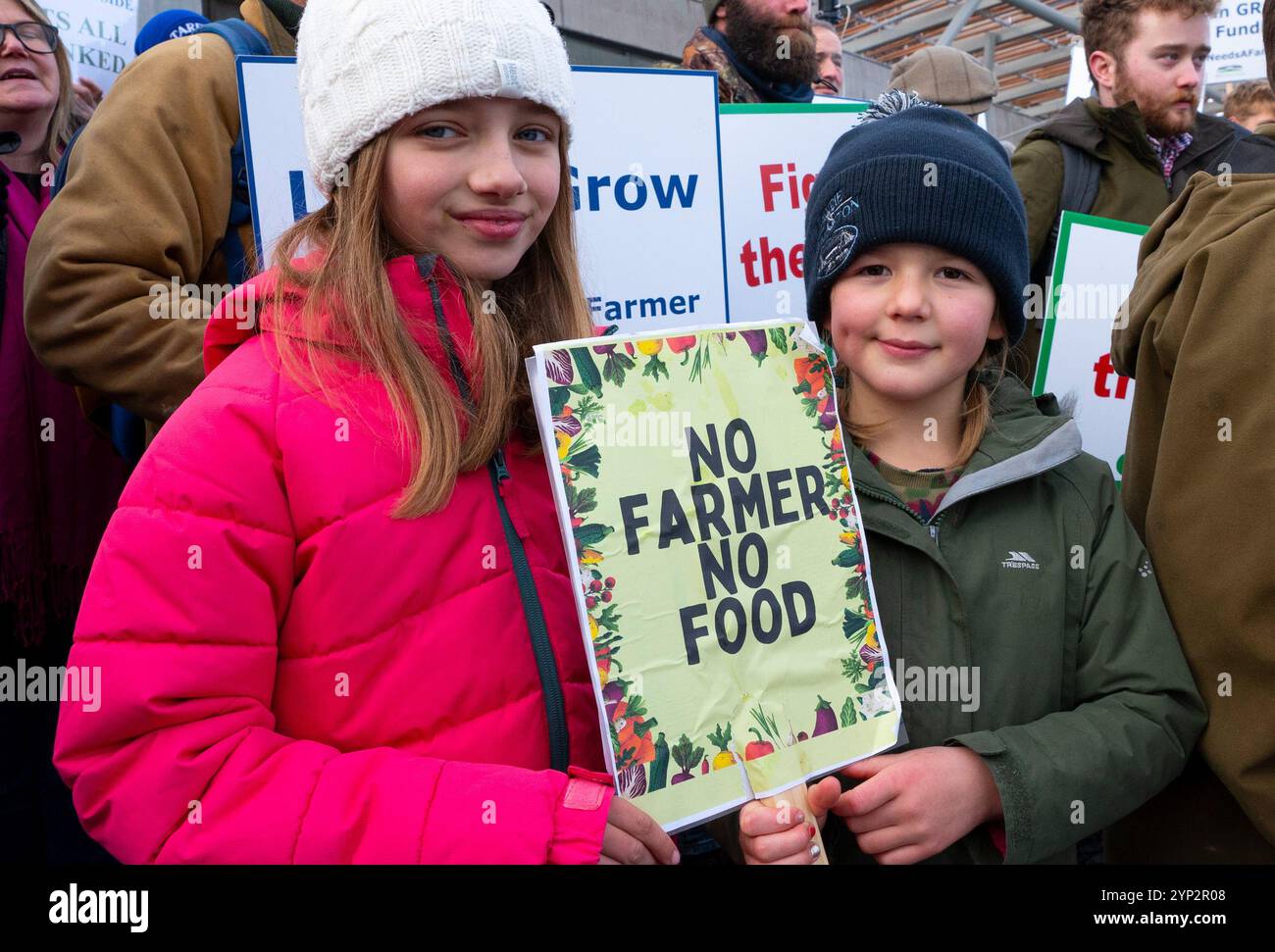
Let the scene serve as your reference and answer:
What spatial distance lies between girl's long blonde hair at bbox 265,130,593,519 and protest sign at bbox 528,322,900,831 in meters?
0.10

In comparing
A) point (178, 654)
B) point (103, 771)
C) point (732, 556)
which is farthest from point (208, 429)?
point (732, 556)

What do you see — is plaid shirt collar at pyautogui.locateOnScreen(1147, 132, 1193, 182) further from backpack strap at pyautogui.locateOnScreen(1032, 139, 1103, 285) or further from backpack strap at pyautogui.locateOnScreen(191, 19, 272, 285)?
backpack strap at pyautogui.locateOnScreen(191, 19, 272, 285)

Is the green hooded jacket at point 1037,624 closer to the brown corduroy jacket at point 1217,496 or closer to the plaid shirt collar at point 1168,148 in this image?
the brown corduroy jacket at point 1217,496

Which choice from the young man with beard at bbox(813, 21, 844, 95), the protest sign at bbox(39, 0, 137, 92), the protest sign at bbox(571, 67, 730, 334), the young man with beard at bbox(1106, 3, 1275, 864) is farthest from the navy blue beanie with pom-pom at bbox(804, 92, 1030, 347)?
the young man with beard at bbox(813, 21, 844, 95)

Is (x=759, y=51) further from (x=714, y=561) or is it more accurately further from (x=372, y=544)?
(x=372, y=544)

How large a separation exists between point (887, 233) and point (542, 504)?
0.69 meters

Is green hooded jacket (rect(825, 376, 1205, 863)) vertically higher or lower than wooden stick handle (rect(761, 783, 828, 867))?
higher

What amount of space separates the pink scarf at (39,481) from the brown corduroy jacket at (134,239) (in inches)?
17.2

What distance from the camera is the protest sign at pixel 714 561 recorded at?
1299mm

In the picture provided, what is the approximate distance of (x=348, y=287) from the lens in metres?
1.41

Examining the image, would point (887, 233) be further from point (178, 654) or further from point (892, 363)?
point (178, 654)

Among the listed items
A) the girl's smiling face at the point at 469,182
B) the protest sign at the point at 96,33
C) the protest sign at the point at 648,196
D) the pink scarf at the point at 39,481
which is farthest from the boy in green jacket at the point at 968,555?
the protest sign at the point at 96,33

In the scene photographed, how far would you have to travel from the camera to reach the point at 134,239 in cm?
207

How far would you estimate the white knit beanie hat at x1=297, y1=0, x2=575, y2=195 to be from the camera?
1448 millimetres
